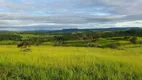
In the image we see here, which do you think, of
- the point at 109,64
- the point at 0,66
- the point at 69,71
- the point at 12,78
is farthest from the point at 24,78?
the point at 109,64

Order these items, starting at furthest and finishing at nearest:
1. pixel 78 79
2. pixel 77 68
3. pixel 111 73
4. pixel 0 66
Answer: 1. pixel 0 66
2. pixel 77 68
3. pixel 111 73
4. pixel 78 79

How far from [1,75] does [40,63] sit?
378cm

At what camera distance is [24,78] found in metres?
14.1

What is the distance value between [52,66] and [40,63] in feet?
4.31

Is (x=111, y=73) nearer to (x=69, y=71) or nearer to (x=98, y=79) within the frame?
(x=98, y=79)

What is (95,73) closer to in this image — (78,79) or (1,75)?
(78,79)

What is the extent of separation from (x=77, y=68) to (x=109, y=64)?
2.02 metres

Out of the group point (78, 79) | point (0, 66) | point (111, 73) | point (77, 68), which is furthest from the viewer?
point (0, 66)

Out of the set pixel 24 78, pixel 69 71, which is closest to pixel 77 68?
pixel 69 71

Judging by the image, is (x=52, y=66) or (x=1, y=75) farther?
(x=52, y=66)

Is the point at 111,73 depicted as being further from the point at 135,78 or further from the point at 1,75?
the point at 1,75

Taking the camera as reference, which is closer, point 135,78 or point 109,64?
point 135,78

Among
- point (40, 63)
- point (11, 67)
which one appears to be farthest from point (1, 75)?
point (40, 63)

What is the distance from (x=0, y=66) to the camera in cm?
1712
